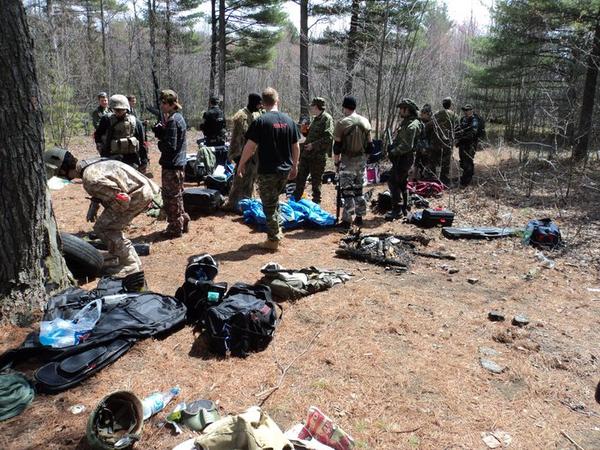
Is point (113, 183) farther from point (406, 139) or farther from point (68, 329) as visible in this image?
point (406, 139)

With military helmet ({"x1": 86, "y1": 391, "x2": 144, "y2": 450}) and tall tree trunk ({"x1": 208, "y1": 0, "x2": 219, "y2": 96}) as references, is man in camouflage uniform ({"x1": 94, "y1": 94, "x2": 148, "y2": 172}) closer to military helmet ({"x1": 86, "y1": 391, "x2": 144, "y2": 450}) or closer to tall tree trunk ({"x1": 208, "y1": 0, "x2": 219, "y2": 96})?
military helmet ({"x1": 86, "y1": 391, "x2": 144, "y2": 450})

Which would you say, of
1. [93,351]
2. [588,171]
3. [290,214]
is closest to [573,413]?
[93,351]

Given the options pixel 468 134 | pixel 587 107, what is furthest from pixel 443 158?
pixel 587 107

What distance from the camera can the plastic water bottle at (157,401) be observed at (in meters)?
2.75

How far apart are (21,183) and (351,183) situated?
4.71 meters

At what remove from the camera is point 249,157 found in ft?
18.3

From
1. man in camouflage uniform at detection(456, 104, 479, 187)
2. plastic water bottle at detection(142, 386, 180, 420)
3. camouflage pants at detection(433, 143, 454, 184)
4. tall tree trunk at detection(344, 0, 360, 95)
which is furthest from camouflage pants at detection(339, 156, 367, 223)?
tall tree trunk at detection(344, 0, 360, 95)

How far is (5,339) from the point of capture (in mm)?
3416

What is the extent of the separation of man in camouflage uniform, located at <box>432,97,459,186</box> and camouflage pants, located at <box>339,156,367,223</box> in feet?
9.96

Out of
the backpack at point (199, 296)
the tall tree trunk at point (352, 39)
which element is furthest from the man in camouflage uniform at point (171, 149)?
the tall tree trunk at point (352, 39)

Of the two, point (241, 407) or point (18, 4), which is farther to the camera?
point (18, 4)

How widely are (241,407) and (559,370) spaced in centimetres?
252

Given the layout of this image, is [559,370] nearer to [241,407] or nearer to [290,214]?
[241,407]

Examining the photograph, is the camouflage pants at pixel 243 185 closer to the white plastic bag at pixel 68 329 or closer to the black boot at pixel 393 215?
the black boot at pixel 393 215
